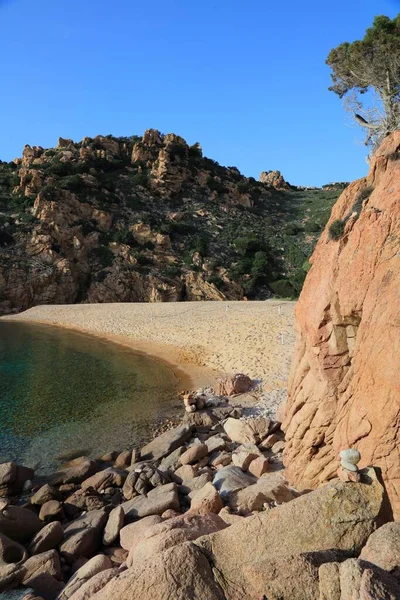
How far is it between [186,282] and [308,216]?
28485mm

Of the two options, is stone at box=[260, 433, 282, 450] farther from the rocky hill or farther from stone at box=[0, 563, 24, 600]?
the rocky hill

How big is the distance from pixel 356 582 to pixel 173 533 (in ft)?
7.17

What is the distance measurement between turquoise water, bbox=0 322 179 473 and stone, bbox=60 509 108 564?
3390 millimetres

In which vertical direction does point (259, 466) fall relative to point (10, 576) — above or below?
above

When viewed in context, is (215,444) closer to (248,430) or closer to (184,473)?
(248,430)

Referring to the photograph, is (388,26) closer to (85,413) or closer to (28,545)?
(85,413)

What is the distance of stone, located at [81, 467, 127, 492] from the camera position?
27.6 feet

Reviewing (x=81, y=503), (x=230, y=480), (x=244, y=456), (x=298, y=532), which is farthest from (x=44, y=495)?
(x=298, y=532)

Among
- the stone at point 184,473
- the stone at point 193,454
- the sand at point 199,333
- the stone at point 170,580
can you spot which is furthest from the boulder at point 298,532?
the sand at point 199,333

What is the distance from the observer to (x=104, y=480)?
28.0 ft

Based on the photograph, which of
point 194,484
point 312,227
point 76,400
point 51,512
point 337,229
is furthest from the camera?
point 312,227

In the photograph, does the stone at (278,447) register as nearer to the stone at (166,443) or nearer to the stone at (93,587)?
the stone at (166,443)

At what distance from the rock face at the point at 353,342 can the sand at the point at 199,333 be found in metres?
6.98

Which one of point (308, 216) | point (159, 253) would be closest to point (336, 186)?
point (308, 216)
